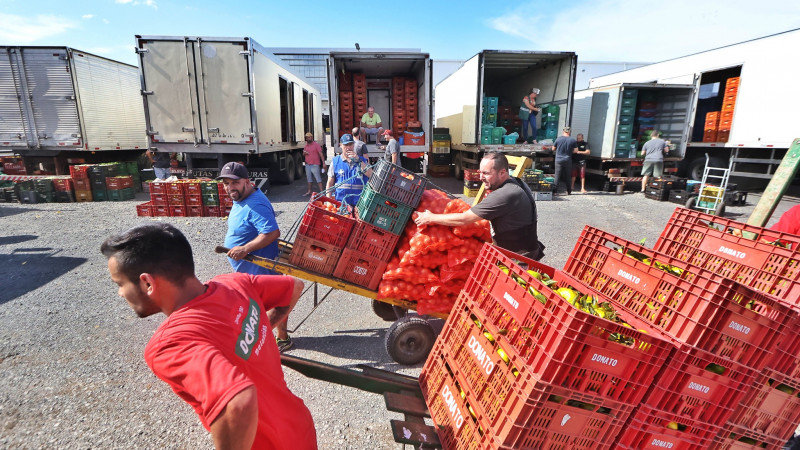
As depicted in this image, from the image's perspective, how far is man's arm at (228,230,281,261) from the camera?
3.72 m

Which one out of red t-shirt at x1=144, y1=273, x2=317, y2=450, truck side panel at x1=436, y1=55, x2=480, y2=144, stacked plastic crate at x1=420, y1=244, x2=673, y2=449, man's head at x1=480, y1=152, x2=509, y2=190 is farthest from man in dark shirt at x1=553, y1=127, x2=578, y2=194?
red t-shirt at x1=144, y1=273, x2=317, y2=450

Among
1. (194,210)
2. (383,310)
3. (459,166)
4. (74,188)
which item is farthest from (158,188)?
(459,166)

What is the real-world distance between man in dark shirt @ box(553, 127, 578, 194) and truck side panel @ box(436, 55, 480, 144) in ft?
8.94

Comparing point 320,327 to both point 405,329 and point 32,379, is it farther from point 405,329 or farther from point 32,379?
point 32,379

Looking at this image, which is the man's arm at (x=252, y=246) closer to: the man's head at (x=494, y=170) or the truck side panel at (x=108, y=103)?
the man's head at (x=494, y=170)

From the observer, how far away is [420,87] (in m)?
14.0

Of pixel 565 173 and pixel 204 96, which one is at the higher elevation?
pixel 204 96

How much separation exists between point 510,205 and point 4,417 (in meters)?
4.69

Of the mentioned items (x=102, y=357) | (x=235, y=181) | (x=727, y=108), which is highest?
(x=727, y=108)

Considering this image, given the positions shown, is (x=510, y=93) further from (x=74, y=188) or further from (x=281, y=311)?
(x=281, y=311)

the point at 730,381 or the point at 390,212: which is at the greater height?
the point at 390,212

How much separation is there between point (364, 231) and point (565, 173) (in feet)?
35.8

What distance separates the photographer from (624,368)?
5.71 ft

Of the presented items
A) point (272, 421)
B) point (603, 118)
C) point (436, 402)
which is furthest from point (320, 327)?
point (603, 118)
